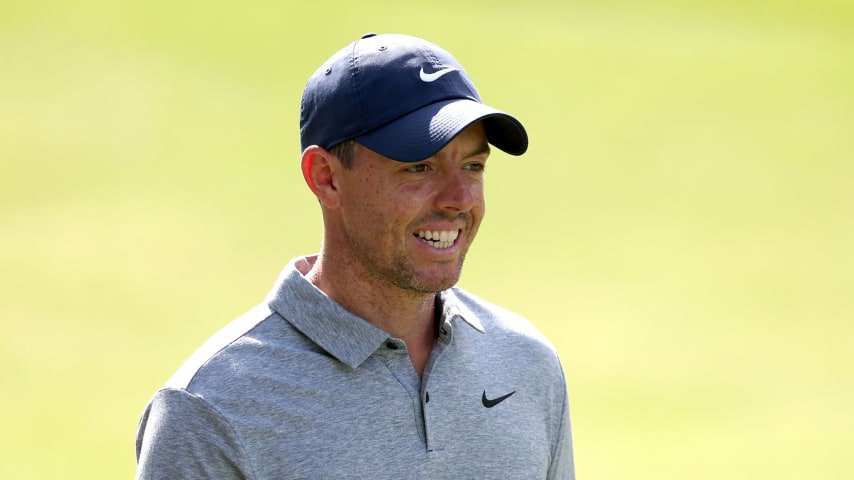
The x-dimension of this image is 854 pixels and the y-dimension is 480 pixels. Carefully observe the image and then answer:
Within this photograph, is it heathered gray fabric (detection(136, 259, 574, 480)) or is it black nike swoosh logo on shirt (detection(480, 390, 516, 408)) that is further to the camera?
black nike swoosh logo on shirt (detection(480, 390, 516, 408))

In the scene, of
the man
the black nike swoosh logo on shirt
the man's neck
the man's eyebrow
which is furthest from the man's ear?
the black nike swoosh logo on shirt

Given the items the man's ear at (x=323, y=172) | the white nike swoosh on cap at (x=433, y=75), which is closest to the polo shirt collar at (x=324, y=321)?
the man's ear at (x=323, y=172)

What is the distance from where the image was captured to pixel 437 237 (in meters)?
1.79

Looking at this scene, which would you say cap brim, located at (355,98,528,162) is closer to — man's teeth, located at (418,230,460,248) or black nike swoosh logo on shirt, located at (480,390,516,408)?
man's teeth, located at (418,230,460,248)

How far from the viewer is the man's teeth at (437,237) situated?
1.79m

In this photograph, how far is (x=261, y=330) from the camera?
1.77 metres

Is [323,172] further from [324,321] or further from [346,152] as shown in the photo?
[324,321]

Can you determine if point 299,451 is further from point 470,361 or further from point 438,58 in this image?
point 438,58

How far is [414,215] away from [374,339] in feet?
0.70

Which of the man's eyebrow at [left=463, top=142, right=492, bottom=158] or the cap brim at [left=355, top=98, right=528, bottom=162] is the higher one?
the cap brim at [left=355, top=98, right=528, bottom=162]

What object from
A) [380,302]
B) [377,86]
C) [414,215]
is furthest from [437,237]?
[377,86]

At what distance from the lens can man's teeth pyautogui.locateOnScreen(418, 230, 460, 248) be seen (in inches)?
70.5

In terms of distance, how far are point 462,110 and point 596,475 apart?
4.02 meters

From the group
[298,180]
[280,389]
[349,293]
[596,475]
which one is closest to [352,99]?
[349,293]
